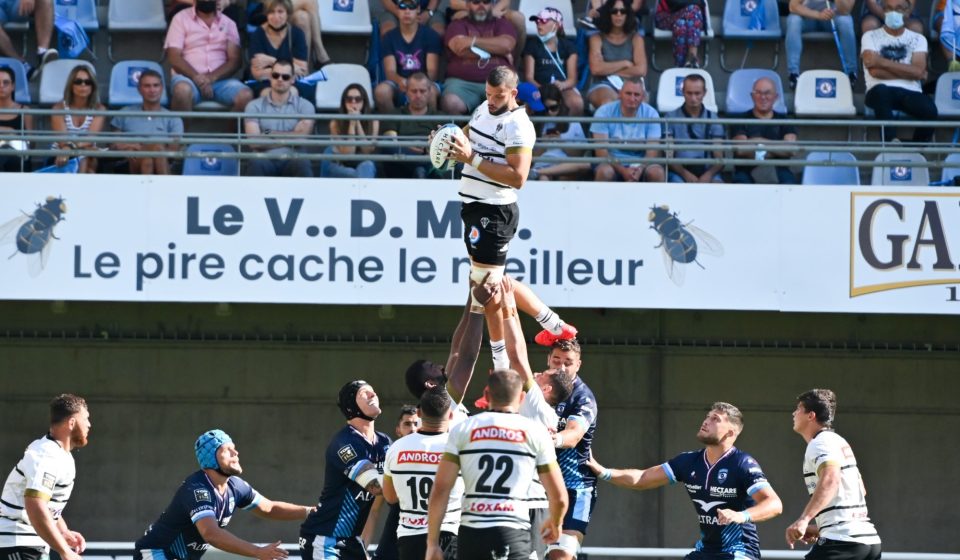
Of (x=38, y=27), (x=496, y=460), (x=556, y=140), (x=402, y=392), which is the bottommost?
(x=402, y=392)

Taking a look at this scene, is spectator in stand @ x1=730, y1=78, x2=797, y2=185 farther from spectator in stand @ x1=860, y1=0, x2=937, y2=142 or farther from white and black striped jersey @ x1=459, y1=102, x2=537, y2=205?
white and black striped jersey @ x1=459, y1=102, x2=537, y2=205

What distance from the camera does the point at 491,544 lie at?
23.0ft

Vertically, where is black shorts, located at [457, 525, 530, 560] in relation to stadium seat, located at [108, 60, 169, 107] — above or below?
below

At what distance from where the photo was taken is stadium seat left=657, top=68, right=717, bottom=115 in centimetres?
1382

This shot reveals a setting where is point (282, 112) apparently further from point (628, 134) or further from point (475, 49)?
point (628, 134)

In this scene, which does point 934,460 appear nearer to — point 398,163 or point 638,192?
point 638,192

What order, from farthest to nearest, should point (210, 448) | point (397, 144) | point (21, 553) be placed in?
point (397, 144), point (210, 448), point (21, 553)

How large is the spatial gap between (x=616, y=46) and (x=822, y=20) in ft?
7.14

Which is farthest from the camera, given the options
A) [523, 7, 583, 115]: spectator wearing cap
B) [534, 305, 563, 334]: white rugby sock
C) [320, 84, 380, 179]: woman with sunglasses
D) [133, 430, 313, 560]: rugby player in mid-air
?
[523, 7, 583, 115]: spectator wearing cap

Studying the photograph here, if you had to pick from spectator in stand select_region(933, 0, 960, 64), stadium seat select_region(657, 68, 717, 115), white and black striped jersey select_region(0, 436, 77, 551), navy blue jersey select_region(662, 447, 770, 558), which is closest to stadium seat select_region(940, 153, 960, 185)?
spectator in stand select_region(933, 0, 960, 64)

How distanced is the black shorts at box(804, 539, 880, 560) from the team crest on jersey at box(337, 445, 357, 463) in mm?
3029

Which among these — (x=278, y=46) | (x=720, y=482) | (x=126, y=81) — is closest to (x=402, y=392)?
(x=278, y=46)

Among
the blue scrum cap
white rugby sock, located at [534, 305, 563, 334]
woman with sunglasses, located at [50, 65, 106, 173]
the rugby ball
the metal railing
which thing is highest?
woman with sunglasses, located at [50, 65, 106, 173]

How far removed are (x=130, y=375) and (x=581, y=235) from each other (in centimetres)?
449
